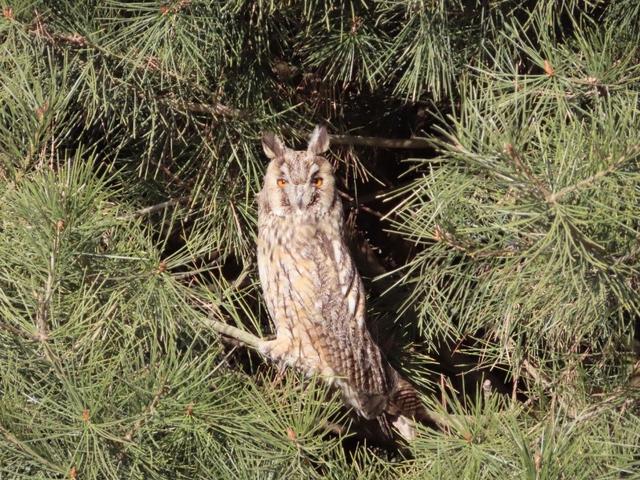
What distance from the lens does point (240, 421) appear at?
5.77ft

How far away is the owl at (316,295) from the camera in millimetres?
2203

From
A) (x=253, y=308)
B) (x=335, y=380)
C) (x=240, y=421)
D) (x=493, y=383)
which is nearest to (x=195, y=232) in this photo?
(x=253, y=308)

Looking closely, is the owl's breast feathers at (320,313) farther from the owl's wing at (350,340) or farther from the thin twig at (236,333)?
the thin twig at (236,333)

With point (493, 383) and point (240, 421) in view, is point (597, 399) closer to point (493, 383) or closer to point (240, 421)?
point (493, 383)

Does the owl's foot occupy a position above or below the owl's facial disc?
below

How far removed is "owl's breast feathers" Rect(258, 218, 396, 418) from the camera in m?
2.21

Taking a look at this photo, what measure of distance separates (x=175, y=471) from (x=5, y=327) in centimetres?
42

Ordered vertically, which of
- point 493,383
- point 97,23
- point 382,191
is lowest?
point 493,383

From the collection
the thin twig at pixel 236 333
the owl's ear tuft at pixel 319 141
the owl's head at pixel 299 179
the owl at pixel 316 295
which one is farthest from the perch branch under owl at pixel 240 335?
the owl's ear tuft at pixel 319 141

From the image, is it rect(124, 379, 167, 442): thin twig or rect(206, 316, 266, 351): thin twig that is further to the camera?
rect(206, 316, 266, 351): thin twig

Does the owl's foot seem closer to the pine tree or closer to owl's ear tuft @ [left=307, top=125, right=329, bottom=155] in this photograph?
the pine tree

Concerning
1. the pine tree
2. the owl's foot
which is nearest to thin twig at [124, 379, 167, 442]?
the pine tree

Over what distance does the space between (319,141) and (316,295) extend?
0.36 meters

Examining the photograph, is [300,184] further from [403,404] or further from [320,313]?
[403,404]
